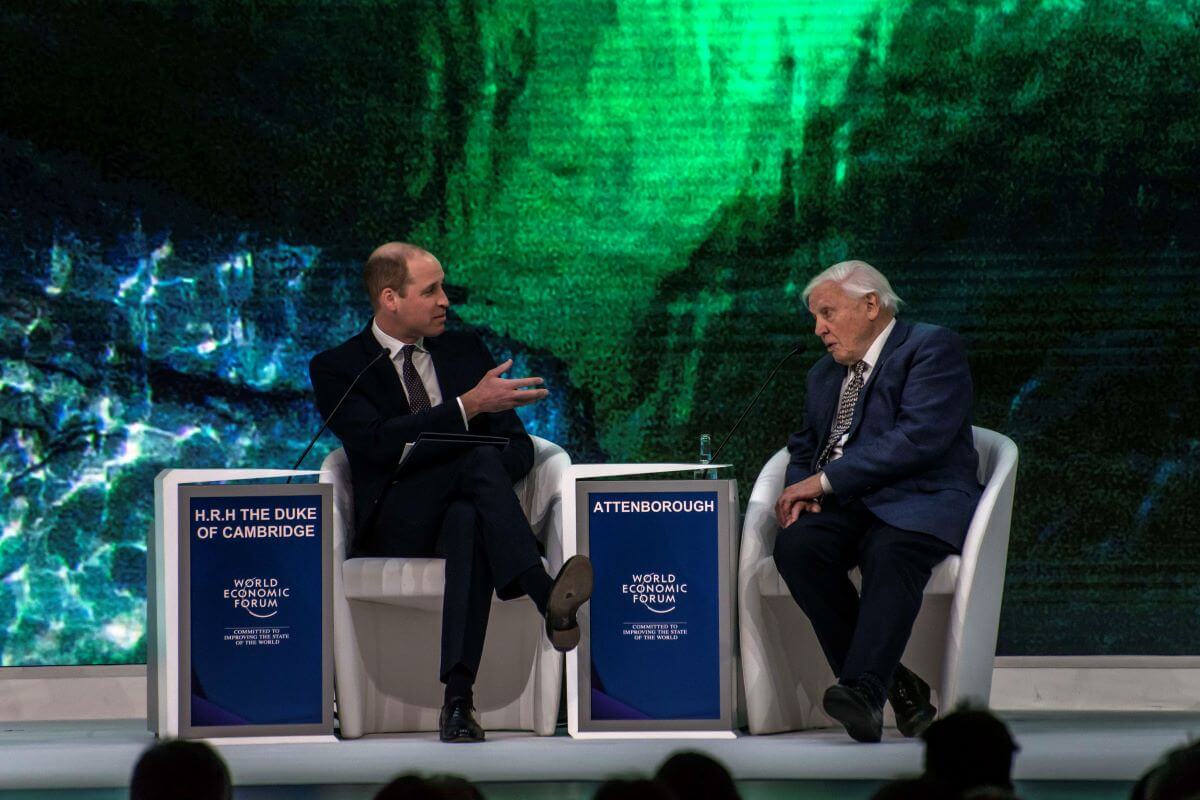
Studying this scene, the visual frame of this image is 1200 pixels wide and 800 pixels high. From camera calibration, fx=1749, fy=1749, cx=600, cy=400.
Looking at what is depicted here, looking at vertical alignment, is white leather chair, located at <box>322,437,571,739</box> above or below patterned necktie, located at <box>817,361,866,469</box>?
below

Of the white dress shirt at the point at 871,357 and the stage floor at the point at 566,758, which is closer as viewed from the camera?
Result: the stage floor at the point at 566,758

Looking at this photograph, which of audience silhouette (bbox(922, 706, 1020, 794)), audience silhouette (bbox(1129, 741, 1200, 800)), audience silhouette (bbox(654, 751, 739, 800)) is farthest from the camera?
audience silhouette (bbox(922, 706, 1020, 794))

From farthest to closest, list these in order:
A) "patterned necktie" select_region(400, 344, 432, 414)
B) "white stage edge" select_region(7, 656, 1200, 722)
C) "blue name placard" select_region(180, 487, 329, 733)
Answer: "white stage edge" select_region(7, 656, 1200, 722)
"patterned necktie" select_region(400, 344, 432, 414)
"blue name placard" select_region(180, 487, 329, 733)

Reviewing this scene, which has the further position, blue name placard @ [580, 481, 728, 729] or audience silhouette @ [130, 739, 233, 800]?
blue name placard @ [580, 481, 728, 729]

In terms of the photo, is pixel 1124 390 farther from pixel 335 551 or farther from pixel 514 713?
pixel 335 551

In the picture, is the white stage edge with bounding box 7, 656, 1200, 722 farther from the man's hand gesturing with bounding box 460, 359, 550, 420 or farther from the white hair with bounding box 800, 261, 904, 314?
the man's hand gesturing with bounding box 460, 359, 550, 420

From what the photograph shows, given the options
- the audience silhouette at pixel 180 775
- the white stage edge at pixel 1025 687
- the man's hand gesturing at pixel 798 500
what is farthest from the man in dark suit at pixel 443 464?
the audience silhouette at pixel 180 775

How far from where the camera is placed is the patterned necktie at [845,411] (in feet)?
14.3

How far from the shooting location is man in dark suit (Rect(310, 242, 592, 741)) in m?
4.04

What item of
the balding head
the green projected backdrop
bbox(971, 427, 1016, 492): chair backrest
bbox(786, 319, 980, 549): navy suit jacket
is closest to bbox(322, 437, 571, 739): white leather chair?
the balding head

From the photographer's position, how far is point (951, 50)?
517cm

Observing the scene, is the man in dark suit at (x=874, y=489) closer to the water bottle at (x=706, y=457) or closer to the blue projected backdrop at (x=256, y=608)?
the water bottle at (x=706, y=457)

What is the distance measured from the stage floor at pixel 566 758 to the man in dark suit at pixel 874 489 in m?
0.19

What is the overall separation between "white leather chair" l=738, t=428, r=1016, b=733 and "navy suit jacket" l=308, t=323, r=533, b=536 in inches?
25.5
